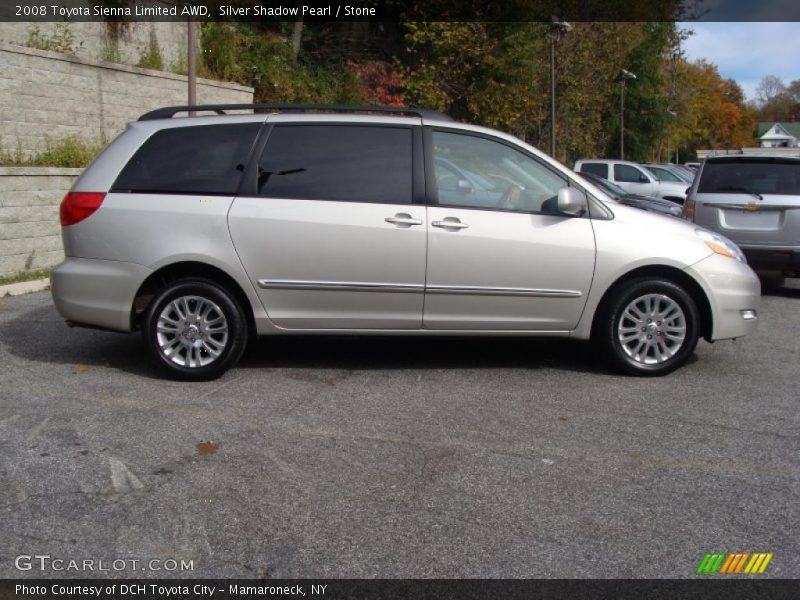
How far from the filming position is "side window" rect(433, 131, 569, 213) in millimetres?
6066

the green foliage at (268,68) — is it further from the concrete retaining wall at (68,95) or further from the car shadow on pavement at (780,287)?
the car shadow on pavement at (780,287)

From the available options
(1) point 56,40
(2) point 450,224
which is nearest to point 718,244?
(2) point 450,224

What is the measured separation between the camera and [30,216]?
10.9 metres

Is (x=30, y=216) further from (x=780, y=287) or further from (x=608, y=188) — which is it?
(x=780, y=287)

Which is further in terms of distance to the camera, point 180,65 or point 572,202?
point 180,65

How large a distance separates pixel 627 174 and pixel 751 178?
1444 cm

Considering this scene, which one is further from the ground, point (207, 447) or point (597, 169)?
point (597, 169)

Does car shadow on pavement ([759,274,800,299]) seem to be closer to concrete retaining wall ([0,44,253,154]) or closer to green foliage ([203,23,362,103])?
concrete retaining wall ([0,44,253,154])

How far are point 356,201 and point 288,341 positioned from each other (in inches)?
71.9

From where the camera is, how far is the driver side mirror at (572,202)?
5.91m

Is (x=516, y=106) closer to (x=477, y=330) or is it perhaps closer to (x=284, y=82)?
(x=284, y=82)

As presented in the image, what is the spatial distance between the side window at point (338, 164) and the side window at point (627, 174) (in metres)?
19.3

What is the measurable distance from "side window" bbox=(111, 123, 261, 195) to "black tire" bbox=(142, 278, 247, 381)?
0.69m

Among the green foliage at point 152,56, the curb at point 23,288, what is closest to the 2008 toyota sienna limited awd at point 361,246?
the curb at point 23,288
